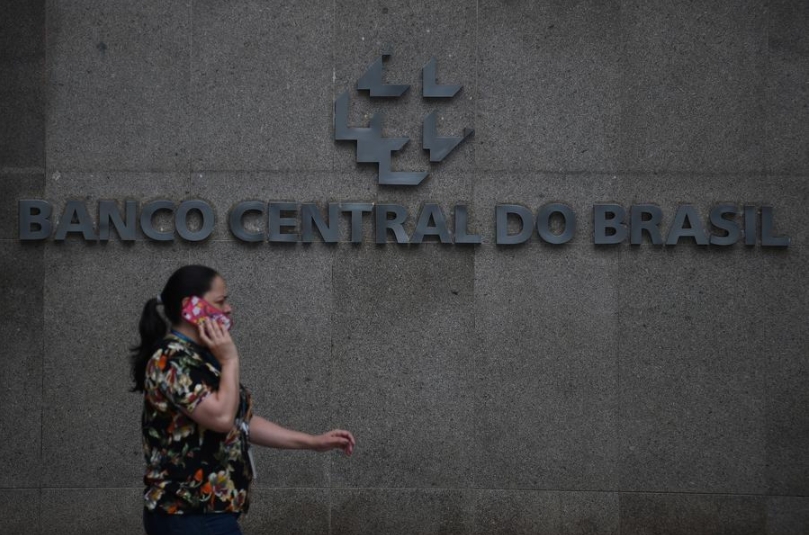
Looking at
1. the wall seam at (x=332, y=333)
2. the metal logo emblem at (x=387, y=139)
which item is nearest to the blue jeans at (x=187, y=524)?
the wall seam at (x=332, y=333)

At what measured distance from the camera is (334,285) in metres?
6.61

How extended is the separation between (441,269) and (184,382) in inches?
135

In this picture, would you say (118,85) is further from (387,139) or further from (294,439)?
(294,439)

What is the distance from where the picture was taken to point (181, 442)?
3.44 meters

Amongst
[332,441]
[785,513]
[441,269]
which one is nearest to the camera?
[332,441]

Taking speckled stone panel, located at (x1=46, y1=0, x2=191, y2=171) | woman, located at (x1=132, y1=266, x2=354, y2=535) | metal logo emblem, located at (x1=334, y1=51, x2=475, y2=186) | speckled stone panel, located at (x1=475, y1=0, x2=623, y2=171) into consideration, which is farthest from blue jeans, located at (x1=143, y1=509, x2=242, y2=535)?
speckled stone panel, located at (x1=475, y1=0, x2=623, y2=171)

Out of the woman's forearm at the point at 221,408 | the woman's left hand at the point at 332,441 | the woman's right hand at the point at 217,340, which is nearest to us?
the woman's forearm at the point at 221,408

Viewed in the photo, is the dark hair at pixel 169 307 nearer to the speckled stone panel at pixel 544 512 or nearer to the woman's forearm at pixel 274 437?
the woman's forearm at pixel 274 437

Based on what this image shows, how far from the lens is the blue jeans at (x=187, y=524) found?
3.42 m

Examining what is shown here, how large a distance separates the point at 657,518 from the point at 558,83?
125 inches

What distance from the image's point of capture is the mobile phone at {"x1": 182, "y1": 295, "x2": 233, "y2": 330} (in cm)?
348

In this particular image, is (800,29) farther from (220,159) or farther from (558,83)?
(220,159)

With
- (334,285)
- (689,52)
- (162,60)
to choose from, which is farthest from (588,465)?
(162,60)

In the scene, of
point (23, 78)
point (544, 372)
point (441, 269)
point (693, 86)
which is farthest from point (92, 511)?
point (693, 86)
